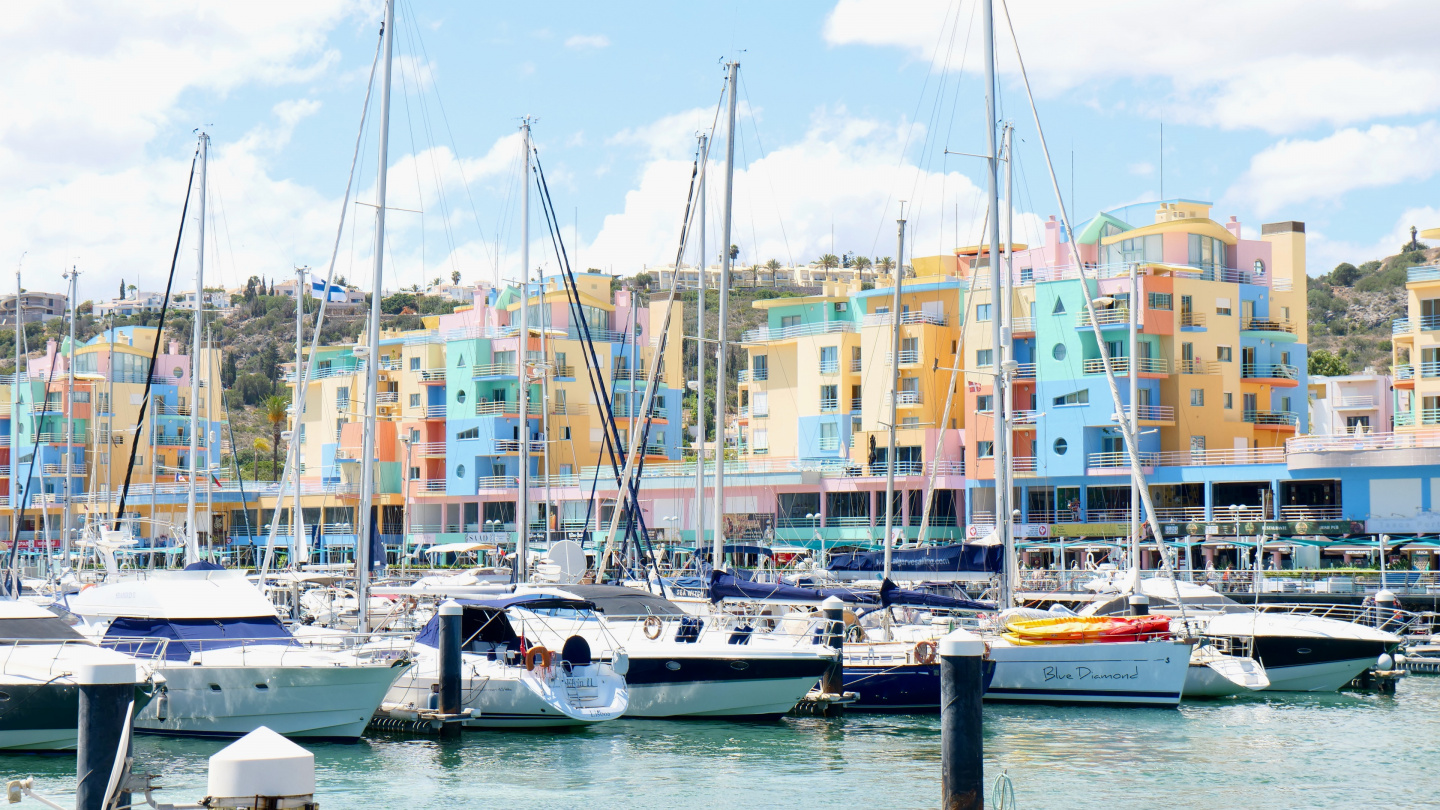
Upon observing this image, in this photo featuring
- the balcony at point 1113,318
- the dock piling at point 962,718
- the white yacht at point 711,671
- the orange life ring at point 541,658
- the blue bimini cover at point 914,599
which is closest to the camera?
the dock piling at point 962,718

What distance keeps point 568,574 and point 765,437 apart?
47.3 meters

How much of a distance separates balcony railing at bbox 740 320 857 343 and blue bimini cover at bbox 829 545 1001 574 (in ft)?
137

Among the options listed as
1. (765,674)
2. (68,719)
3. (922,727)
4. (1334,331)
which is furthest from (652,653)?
(1334,331)

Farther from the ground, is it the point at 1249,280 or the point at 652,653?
the point at 1249,280

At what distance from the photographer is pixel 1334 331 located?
147750 mm

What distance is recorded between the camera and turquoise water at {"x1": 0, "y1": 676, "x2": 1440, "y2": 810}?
21891mm

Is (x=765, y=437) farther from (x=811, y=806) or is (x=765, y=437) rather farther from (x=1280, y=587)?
(x=811, y=806)

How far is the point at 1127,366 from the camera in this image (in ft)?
234

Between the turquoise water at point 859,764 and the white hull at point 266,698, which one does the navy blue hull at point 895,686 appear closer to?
the turquoise water at point 859,764

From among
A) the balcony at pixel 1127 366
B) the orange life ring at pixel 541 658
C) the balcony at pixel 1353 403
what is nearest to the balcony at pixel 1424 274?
the balcony at pixel 1127 366

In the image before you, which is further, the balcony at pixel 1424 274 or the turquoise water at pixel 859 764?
the balcony at pixel 1424 274

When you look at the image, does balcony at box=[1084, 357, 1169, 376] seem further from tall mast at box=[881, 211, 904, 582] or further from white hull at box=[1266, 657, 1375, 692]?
white hull at box=[1266, 657, 1375, 692]

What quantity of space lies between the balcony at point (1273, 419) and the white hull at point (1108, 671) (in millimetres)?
47025

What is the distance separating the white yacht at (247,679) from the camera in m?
25.2
